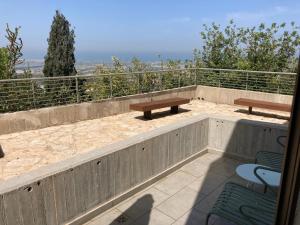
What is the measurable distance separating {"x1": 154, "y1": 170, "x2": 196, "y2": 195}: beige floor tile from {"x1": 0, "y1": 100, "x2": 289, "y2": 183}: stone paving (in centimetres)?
230

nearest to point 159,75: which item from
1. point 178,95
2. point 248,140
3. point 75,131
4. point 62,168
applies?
point 178,95

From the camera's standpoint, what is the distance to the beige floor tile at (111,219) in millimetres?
3200

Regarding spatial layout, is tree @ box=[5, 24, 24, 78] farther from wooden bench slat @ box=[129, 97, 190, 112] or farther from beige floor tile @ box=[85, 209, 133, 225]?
beige floor tile @ box=[85, 209, 133, 225]

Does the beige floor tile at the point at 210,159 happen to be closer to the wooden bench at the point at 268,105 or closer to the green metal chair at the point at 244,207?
the green metal chair at the point at 244,207

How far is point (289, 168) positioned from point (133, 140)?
259 cm

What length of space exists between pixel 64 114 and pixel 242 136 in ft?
16.6

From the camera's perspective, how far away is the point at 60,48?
13.9 meters

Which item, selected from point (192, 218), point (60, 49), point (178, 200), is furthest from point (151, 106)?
point (60, 49)

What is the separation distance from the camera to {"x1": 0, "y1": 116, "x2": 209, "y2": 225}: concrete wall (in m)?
2.57

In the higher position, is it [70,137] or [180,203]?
[180,203]

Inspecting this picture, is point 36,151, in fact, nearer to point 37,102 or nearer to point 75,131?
point 75,131

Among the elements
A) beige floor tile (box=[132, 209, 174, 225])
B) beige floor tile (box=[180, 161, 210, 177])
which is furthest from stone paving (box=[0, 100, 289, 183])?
beige floor tile (box=[132, 209, 174, 225])

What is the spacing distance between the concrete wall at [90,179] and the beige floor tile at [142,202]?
0.41 ft

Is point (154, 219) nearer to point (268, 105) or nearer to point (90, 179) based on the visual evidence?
point (90, 179)
